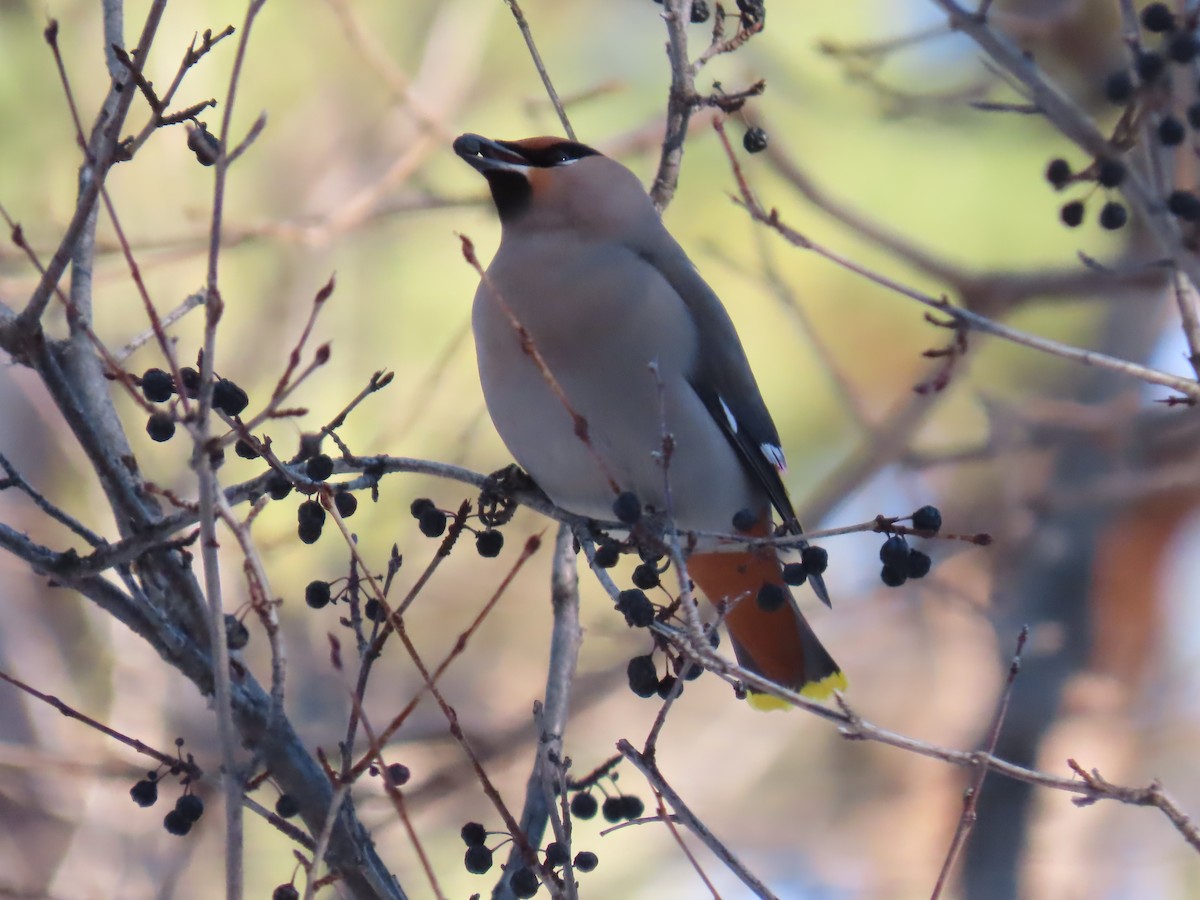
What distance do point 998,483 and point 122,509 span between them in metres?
5.53

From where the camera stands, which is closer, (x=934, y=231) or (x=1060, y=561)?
(x=1060, y=561)

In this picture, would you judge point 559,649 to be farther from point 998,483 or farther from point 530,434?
point 998,483

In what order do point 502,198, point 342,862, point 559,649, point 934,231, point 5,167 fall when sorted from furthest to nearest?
1. point 934,231
2. point 5,167
3. point 502,198
4. point 559,649
5. point 342,862

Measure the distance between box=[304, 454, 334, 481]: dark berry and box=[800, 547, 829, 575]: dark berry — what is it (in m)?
0.92

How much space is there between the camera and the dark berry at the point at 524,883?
94.3 inches

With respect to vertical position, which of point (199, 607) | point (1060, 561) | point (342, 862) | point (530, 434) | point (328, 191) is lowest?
point (342, 862)

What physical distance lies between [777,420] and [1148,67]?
17.7ft

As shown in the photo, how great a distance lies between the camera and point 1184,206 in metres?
2.67

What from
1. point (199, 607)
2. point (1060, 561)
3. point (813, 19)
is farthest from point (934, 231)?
point (199, 607)

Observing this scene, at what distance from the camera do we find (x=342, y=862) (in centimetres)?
234

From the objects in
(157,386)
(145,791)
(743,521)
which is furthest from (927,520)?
(145,791)

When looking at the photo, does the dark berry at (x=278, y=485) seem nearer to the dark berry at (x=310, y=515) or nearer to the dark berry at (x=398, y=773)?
the dark berry at (x=310, y=515)

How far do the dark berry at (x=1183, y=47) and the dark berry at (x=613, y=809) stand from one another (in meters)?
1.81

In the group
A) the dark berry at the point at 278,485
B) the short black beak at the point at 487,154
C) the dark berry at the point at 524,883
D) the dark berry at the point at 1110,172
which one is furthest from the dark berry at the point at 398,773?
the dark berry at the point at 1110,172
